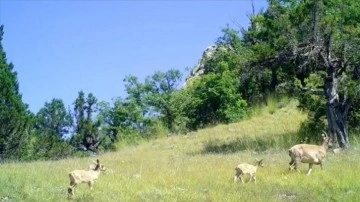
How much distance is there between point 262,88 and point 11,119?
66.7 feet

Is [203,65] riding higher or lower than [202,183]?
higher

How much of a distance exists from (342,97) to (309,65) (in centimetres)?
206

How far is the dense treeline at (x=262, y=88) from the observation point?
20203 mm

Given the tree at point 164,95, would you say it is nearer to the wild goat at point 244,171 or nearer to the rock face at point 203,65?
→ the rock face at point 203,65

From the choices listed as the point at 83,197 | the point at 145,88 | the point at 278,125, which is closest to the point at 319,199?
the point at 83,197

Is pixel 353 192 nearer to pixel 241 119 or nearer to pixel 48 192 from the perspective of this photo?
pixel 48 192

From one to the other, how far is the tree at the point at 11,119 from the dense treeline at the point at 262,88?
53 millimetres

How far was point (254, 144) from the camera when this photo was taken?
75.0 feet

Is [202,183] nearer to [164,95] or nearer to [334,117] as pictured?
[334,117]

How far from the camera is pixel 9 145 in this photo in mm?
29656

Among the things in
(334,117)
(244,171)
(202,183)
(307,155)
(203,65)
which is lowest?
(202,183)

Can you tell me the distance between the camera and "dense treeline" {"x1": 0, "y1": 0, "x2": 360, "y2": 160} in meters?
20.2

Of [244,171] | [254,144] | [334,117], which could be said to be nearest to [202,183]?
[244,171]

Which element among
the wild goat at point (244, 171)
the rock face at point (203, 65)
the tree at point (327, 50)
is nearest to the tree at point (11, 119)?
the tree at point (327, 50)
